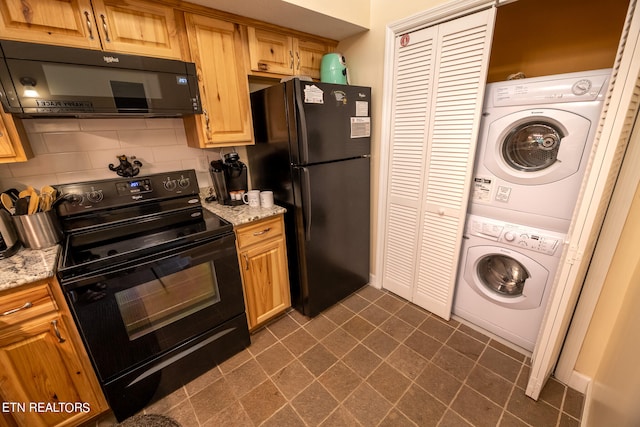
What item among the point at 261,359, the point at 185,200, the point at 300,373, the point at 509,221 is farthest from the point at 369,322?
the point at 185,200

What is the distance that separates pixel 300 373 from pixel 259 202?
1.16 m

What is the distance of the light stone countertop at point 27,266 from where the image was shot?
1018mm

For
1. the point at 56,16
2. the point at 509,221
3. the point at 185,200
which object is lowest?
the point at 509,221

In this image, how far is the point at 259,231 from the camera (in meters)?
1.75

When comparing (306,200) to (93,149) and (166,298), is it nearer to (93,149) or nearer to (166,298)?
(166,298)

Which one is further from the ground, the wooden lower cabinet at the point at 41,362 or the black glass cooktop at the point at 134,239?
the black glass cooktop at the point at 134,239

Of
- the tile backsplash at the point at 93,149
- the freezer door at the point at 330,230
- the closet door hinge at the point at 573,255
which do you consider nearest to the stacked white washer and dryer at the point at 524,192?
the closet door hinge at the point at 573,255

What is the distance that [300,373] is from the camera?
163cm

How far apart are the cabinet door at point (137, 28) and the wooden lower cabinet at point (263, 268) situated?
1105 millimetres

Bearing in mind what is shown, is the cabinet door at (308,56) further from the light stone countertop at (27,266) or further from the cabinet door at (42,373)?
the cabinet door at (42,373)

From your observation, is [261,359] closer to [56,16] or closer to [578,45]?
[56,16]

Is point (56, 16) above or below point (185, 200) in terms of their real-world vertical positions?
above

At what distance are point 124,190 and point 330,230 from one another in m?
1.38

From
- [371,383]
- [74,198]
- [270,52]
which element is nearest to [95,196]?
[74,198]
